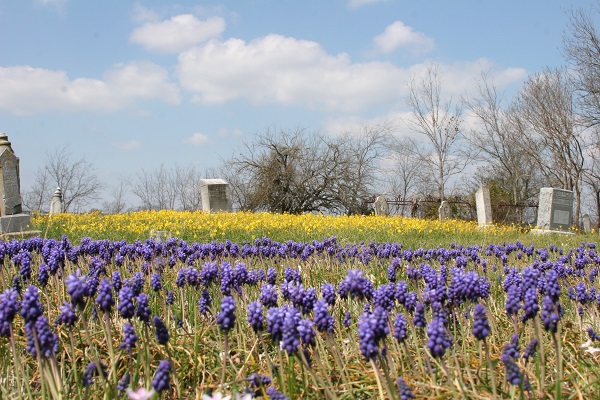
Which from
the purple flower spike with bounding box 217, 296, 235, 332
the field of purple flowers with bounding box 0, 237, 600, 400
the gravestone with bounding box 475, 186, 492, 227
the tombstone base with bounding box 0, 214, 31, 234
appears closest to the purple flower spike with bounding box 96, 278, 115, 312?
the field of purple flowers with bounding box 0, 237, 600, 400

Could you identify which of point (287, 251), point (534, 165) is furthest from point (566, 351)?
point (534, 165)

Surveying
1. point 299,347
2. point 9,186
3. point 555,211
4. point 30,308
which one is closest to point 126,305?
point 30,308

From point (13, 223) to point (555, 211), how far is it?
59.6ft

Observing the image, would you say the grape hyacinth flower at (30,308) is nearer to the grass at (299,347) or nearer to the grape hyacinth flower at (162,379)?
the grass at (299,347)

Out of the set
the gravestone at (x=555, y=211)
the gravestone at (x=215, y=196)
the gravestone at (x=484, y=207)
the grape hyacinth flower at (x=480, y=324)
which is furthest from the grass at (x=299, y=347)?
the gravestone at (x=215, y=196)

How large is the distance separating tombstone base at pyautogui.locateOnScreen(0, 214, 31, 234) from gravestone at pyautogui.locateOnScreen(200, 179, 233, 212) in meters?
10.0

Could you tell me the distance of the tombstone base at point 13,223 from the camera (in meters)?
12.0

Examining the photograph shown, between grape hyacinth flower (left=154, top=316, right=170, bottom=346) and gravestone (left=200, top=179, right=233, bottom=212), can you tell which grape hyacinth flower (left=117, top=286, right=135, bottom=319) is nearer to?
grape hyacinth flower (left=154, top=316, right=170, bottom=346)

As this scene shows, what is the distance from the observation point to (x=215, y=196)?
22156 millimetres

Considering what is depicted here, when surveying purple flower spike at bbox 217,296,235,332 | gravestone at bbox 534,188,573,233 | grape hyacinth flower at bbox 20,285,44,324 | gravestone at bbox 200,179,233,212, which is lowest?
gravestone at bbox 534,188,573,233

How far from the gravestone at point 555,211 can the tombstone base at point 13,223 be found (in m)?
17.1

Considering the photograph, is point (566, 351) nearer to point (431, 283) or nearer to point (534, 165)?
point (431, 283)

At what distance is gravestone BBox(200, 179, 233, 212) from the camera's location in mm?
22031

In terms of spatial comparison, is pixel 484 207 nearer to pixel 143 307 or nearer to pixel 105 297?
pixel 143 307
